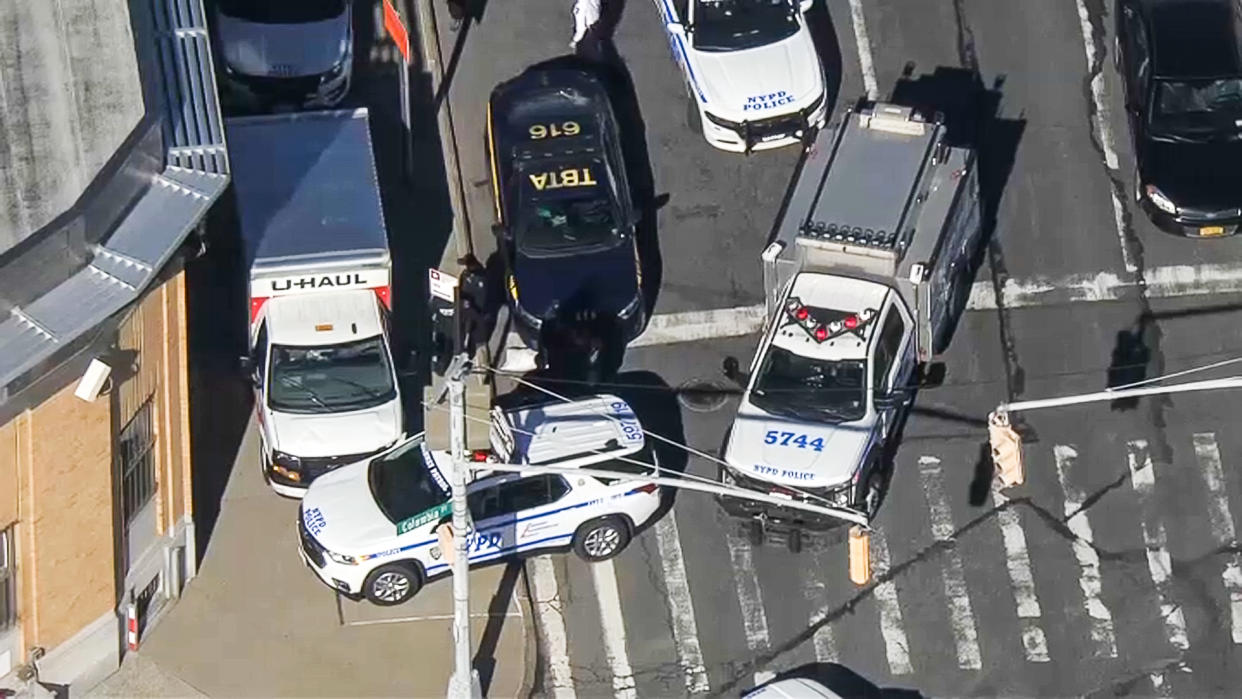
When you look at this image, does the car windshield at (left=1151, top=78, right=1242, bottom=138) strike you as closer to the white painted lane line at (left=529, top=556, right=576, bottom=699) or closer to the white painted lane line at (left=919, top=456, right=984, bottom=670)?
the white painted lane line at (left=919, top=456, right=984, bottom=670)

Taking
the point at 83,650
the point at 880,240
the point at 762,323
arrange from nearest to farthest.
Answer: the point at 83,650
the point at 880,240
the point at 762,323

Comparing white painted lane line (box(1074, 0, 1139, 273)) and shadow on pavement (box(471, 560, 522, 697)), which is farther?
white painted lane line (box(1074, 0, 1139, 273))

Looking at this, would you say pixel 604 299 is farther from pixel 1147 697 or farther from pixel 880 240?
pixel 1147 697

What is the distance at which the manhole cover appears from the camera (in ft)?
105

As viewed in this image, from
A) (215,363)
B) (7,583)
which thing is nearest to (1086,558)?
(215,363)

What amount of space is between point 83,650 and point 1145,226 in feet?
54.8

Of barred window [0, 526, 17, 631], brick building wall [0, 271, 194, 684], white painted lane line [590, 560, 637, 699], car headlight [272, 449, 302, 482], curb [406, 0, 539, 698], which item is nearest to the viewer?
brick building wall [0, 271, 194, 684]

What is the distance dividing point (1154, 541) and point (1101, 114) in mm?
7777

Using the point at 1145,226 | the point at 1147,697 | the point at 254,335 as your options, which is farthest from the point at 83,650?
the point at 1145,226

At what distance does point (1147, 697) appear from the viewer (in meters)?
29.2

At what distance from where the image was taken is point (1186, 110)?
110 feet

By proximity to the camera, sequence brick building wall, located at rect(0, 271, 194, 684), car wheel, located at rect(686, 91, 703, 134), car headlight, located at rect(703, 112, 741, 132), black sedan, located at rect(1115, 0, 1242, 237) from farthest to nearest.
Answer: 1. car wheel, located at rect(686, 91, 703, 134)
2. car headlight, located at rect(703, 112, 741, 132)
3. black sedan, located at rect(1115, 0, 1242, 237)
4. brick building wall, located at rect(0, 271, 194, 684)

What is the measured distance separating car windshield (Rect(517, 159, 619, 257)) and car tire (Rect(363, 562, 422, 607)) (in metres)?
5.20

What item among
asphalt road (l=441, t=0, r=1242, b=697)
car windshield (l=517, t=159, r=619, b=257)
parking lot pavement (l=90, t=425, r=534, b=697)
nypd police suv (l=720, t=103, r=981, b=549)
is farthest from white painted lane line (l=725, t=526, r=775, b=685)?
car windshield (l=517, t=159, r=619, b=257)
